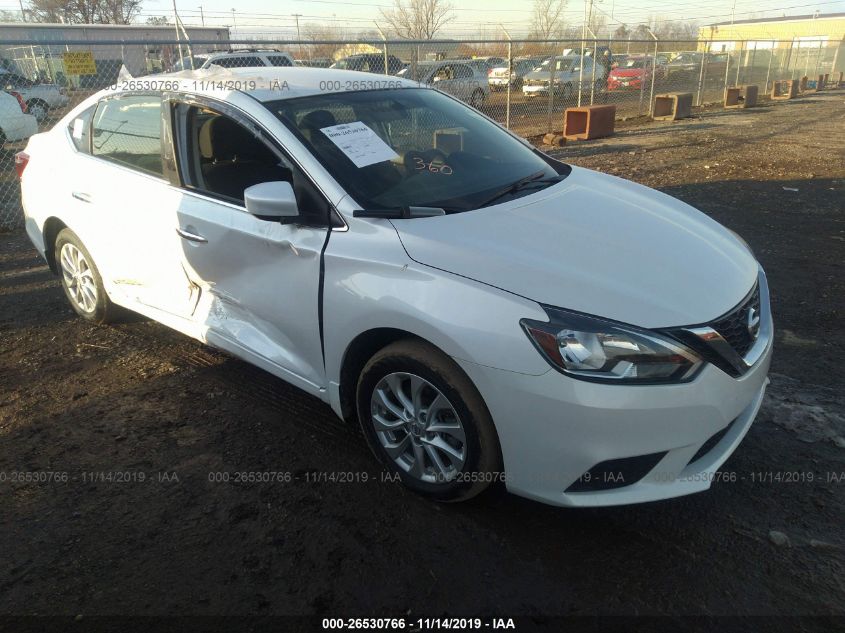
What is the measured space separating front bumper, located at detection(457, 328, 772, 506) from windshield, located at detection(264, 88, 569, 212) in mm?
1036

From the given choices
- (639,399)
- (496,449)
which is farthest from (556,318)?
(496,449)

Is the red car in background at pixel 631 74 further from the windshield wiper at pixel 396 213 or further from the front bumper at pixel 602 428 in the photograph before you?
the front bumper at pixel 602 428

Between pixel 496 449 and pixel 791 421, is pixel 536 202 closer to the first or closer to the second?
pixel 496 449

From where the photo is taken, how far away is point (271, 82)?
3.47 meters

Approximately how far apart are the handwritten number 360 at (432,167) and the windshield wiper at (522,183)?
30 cm

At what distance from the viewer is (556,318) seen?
7.46ft

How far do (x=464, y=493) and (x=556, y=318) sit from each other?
845mm

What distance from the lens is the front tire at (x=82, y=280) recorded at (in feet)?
14.4

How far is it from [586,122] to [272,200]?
11.9 meters

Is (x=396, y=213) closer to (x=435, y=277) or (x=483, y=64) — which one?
(x=435, y=277)

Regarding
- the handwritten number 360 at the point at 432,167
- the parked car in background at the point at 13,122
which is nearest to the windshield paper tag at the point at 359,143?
the handwritten number 360 at the point at 432,167

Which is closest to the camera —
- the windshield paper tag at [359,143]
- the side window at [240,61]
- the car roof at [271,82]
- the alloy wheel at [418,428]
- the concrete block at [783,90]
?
the alloy wheel at [418,428]

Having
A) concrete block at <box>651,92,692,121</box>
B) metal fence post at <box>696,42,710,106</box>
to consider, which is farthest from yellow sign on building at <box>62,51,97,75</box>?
metal fence post at <box>696,42,710,106</box>

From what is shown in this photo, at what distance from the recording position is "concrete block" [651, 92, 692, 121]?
54.7 ft
